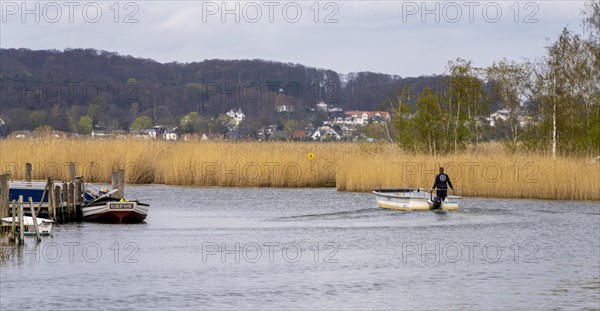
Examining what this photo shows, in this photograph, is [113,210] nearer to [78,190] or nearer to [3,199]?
[78,190]

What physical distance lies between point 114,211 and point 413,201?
12393mm

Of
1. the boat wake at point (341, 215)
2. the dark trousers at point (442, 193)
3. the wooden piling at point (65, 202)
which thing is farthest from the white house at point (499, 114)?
the wooden piling at point (65, 202)

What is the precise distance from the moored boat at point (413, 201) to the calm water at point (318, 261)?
1.59 feet

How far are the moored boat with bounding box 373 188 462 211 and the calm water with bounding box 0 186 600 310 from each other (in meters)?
0.48

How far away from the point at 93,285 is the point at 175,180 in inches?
1226

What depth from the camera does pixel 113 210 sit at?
37.1 meters

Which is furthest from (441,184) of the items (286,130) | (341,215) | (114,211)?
(286,130)

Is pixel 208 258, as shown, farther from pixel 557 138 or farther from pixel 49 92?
pixel 49 92

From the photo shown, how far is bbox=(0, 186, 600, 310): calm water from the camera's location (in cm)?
2325

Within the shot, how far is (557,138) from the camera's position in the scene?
56656 mm

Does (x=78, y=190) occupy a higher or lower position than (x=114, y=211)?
higher

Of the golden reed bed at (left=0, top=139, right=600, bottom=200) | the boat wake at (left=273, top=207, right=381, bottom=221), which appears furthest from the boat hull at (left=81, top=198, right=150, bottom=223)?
the golden reed bed at (left=0, top=139, right=600, bottom=200)

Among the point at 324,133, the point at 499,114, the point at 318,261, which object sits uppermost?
the point at 324,133

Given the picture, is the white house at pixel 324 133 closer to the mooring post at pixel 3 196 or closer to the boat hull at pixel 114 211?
the boat hull at pixel 114 211
